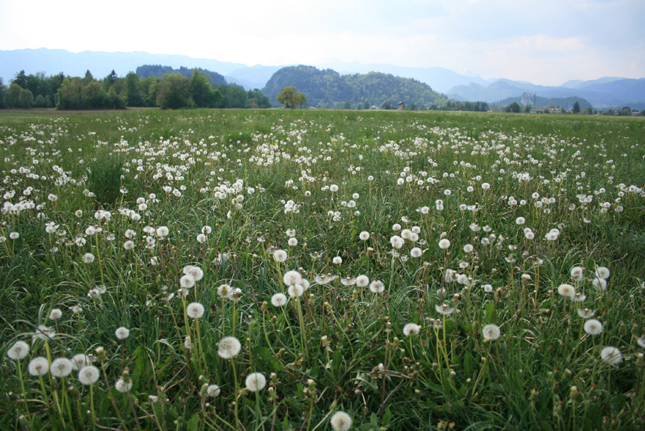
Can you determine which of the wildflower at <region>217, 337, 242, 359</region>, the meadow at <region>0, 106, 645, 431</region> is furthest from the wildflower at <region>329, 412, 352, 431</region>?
the wildflower at <region>217, 337, 242, 359</region>

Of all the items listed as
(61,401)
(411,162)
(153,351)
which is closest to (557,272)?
(153,351)

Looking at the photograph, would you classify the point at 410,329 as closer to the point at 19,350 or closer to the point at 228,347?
the point at 228,347

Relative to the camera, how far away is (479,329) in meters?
1.66

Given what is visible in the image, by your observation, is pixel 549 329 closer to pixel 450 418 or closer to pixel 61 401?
pixel 450 418

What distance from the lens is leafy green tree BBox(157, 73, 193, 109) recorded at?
1992 inches

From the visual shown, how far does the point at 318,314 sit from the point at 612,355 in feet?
4.57

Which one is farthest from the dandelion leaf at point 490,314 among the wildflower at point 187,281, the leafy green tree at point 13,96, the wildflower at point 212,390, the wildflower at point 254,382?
the leafy green tree at point 13,96

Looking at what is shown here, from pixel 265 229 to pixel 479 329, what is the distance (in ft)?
6.93

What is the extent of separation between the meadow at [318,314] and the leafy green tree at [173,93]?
5488 centimetres

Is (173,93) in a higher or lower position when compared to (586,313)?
higher

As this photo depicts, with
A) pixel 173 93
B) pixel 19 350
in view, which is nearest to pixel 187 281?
pixel 19 350

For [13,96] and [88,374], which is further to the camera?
[13,96]

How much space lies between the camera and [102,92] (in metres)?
53.5

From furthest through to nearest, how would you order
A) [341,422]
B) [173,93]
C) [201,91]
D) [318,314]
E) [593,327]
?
[201,91], [173,93], [318,314], [593,327], [341,422]
